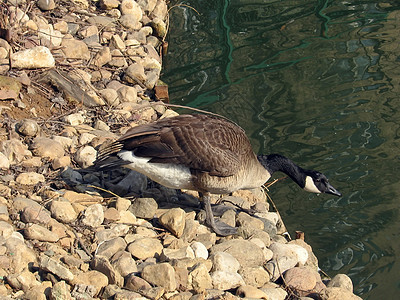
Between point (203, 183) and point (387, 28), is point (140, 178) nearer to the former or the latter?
point (203, 183)

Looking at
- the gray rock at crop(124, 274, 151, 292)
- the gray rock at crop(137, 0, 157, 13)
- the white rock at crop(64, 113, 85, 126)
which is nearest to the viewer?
the gray rock at crop(124, 274, 151, 292)

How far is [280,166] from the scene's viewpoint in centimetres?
638

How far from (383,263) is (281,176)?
1.82 m

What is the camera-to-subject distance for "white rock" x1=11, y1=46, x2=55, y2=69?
23.4 feet

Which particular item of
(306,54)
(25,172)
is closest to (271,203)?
(25,172)

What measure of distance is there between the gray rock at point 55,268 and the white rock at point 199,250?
1261 mm

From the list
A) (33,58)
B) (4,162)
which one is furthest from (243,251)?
(33,58)

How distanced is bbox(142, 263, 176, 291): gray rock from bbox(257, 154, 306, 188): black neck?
7.06 feet

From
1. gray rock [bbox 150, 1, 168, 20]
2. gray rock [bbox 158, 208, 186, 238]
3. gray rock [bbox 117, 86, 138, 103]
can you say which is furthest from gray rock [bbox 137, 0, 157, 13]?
gray rock [bbox 158, 208, 186, 238]

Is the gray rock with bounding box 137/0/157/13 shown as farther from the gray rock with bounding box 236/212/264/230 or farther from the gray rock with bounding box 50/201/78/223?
the gray rock with bounding box 50/201/78/223

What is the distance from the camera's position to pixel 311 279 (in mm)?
5305

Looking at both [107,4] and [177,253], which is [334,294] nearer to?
[177,253]

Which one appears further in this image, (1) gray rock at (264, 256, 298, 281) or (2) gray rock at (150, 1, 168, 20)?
(2) gray rock at (150, 1, 168, 20)

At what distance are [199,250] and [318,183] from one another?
1.85m
